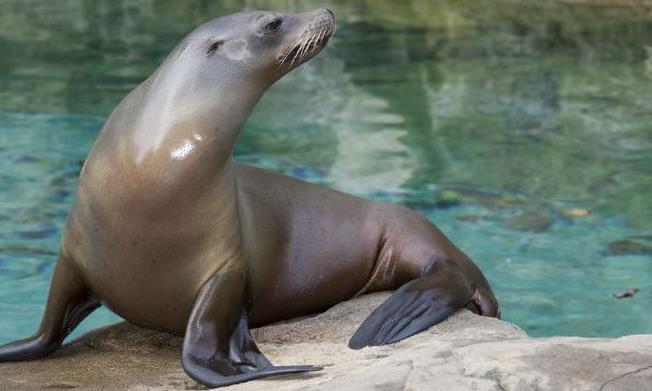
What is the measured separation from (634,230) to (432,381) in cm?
412

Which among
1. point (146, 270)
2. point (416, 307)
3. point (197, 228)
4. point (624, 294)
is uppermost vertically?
point (197, 228)

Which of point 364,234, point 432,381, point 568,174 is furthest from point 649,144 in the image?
point 432,381

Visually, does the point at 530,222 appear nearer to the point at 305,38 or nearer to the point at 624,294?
the point at 624,294

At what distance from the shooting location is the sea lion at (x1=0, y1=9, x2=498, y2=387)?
373 centimetres

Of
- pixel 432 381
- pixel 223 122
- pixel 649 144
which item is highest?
pixel 223 122

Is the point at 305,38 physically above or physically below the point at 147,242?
above

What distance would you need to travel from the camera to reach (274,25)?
13.2 ft

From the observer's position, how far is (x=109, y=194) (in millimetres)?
3744

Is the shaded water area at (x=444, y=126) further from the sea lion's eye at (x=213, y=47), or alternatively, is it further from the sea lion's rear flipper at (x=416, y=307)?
the sea lion's eye at (x=213, y=47)

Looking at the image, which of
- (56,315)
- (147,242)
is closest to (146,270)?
(147,242)

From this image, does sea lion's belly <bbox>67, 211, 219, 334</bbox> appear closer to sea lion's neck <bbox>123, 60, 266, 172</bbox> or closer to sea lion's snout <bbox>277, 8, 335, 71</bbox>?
sea lion's neck <bbox>123, 60, 266, 172</bbox>

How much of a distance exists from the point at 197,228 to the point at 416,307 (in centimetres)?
81

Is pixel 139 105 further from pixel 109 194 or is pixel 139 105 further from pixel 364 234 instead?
pixel 364 234

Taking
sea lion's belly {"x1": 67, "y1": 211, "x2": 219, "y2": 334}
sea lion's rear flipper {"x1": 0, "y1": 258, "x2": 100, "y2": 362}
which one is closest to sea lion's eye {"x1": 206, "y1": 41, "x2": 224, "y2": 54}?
sea lion's belly {"x1": 67, "y1": 211, "x2": 219, "y2": 334}
